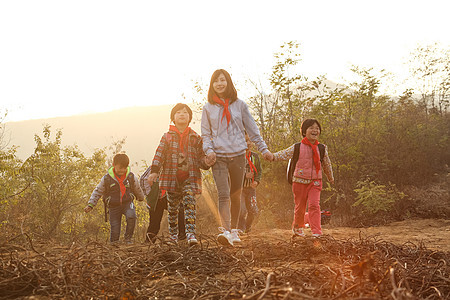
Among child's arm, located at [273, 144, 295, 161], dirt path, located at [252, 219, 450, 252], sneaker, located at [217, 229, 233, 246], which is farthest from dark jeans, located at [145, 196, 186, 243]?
dirt path, located at [252, 219, 450, 252]

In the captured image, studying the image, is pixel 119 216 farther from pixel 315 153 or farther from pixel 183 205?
pixel 315 153

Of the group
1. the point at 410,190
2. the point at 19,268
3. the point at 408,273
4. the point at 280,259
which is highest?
the point at 19,268

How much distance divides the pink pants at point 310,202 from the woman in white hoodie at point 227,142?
42.2 inches

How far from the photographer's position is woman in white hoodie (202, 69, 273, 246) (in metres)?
4.81

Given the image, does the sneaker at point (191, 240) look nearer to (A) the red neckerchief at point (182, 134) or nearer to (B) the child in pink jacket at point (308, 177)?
(A) the red neckerchief at point (182, 134)

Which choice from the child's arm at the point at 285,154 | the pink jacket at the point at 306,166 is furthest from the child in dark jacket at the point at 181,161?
the pink jacket at the point at 306,166

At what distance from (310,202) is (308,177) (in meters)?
0.35

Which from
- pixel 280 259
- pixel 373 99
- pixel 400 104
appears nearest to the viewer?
pixel 280 259

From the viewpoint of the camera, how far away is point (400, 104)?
19.2m

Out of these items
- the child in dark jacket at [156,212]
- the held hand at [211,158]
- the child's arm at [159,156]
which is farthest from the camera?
the child in dark jacket at [156,212]

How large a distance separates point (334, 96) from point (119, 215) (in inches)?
296

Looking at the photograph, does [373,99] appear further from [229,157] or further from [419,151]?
[229,157]

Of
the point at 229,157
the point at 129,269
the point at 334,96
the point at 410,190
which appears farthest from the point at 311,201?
the point at 410,190

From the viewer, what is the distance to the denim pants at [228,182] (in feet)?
15.8
